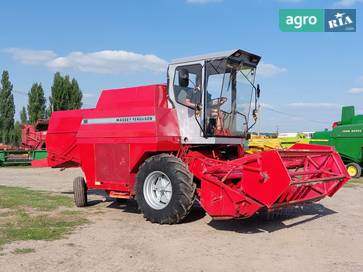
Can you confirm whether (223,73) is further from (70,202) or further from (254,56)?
(70,202)

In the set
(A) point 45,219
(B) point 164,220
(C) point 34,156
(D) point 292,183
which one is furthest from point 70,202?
(C) point 34,156

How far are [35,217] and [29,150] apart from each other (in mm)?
19703

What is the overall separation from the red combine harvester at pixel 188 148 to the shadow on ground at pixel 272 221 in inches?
Result: 18.7

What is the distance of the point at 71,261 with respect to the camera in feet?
18.2

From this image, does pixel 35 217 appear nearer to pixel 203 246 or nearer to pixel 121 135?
pixel 121 135

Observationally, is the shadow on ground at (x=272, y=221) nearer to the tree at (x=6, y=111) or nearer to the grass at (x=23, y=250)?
the grass at (x=23, y=250)

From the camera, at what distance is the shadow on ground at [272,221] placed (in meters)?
7.53

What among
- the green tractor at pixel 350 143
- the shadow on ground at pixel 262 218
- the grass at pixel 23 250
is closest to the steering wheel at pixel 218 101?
the shadow on ground at pixel 262 218

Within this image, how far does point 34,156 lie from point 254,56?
63.1 ft

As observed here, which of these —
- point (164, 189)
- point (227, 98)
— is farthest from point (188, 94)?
point (164, 189)

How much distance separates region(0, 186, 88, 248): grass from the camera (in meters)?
6.93

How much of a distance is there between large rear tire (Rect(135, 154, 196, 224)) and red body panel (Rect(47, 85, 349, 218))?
9.8 inches

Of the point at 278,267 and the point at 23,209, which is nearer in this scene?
the point at 278,267

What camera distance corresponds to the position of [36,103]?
51188 millimetres
